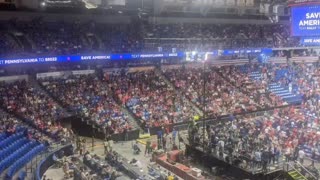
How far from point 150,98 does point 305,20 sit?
16.7 metres

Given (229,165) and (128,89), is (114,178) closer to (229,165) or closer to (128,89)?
(229,165)

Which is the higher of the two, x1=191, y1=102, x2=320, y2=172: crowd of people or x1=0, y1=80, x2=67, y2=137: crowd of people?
x1=0, y1=80, x2=67, y2=137: crowd of people

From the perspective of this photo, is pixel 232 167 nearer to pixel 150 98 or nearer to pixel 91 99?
pixel 150 98

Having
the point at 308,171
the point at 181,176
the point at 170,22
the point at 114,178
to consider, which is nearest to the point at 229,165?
the point at 181,176

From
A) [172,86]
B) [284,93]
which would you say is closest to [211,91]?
[172,86]

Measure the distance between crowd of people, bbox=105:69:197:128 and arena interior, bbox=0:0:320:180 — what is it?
118mm

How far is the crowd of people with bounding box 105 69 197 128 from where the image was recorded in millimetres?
30094

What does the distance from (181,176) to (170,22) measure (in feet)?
87.4

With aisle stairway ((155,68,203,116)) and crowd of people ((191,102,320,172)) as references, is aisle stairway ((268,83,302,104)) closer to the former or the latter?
aisle stairway ((155,68,203,116))

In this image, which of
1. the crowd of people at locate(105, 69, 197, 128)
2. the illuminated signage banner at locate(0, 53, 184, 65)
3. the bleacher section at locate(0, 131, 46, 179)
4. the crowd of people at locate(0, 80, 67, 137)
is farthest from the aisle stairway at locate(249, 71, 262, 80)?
the bleacher section at locate(0, 131, 46, 179)

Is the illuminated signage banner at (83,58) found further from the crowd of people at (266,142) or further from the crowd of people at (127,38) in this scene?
the crowd of people at (266,142)

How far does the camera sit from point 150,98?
32125 millimetres

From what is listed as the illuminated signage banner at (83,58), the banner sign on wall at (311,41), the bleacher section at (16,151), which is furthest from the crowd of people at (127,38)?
the banner sign on wall at (311,41)

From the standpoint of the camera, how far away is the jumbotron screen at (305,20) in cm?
1697
